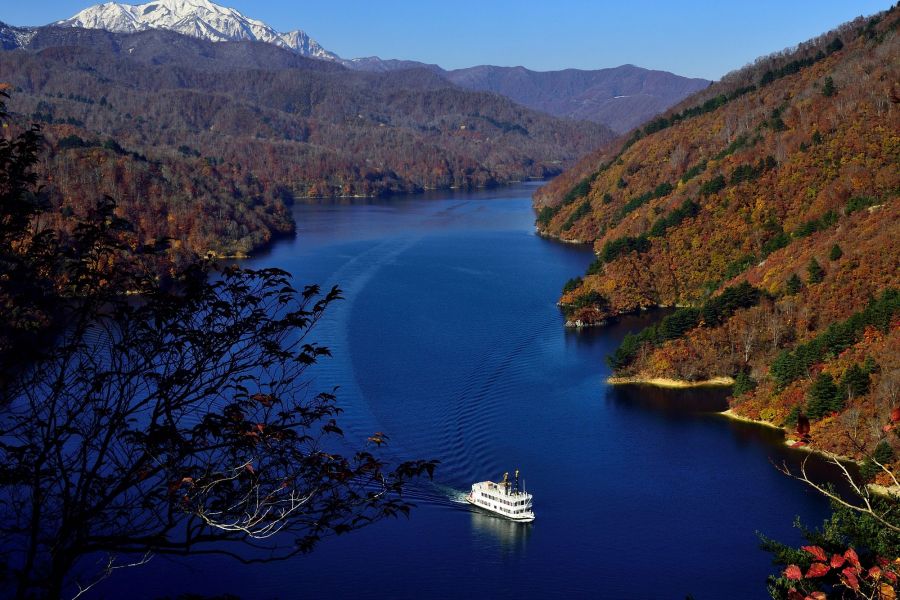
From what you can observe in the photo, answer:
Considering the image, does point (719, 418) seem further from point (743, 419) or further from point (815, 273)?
point (815, 273)

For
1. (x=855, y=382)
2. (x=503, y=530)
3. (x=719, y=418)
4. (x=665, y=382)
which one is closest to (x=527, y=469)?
(x=503, y=530)

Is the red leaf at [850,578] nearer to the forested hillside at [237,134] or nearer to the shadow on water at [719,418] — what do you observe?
the shadow on water at [719,418]

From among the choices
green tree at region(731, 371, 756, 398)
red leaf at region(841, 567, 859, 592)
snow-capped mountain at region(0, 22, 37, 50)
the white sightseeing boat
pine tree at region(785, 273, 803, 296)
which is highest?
snow-capped mountain at region(0, 22, 37, 50)

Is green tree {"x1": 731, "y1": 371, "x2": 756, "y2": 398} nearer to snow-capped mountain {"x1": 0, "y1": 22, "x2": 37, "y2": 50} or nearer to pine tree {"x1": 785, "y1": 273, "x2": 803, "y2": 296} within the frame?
pine tree {"x1": 785, "y1": 273, "x2": 803, "y2": 296}

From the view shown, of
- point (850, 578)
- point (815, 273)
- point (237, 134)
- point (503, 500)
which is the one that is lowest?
point (503, 500)

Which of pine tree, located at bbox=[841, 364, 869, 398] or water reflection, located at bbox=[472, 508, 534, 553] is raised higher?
pine tree, located at bbox=[841, 364, 869, 398]

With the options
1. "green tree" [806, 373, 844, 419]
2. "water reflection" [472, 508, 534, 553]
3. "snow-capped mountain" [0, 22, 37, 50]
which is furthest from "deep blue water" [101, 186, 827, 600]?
"snow-capped mountain" [0, 22, 37, 50]

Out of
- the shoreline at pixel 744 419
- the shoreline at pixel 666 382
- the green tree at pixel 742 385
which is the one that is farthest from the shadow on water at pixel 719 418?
the green tree at pixel 742 385
